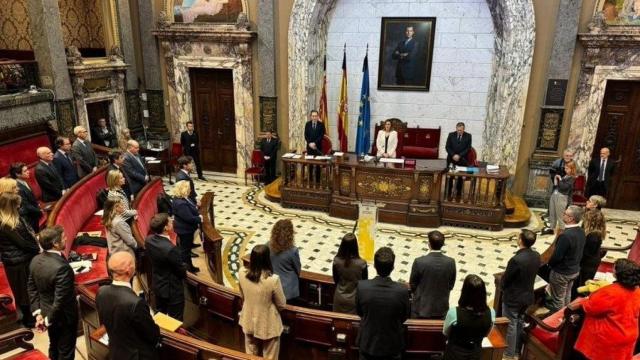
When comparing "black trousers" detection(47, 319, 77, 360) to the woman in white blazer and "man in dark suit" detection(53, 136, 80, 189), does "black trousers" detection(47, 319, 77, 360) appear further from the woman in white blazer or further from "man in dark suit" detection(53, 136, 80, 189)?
the woman in white blazer

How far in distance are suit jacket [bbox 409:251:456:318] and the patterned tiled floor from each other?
1.99 m

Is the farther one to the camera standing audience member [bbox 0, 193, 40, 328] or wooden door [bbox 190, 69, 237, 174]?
wooden door [bbox 190, 69, 237, 174]

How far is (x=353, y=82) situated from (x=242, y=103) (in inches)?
103

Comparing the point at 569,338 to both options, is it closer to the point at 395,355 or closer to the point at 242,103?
the point at 395,355

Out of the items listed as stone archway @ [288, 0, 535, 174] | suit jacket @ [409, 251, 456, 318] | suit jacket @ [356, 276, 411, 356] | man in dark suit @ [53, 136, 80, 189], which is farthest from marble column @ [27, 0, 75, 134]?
suit jacket @ [356, 276, 411, 356]

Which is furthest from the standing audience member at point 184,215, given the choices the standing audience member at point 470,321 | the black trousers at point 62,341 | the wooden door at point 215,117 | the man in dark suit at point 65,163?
the wooden door at point 215,117

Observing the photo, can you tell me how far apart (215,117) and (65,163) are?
165 inches

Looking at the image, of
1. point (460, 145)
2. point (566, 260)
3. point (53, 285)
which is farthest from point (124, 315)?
point (460, 145)

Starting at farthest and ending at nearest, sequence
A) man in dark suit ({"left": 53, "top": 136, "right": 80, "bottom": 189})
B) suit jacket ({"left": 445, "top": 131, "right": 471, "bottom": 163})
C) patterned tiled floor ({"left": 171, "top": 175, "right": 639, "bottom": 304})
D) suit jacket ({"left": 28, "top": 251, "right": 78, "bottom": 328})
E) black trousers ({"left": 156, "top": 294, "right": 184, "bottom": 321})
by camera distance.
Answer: suit jacket ({"left": 445, "top": 131, "right": 471, "bottom": 163}) → man in dark suit ({"left": 53, "top": 136, "right": 80, "bottom": 189}) → patterned tiled floor ({"left": 171, "top": 175, "right": 639, "bottom": 304}) → black trousers ({"left": 156, "top": 294, "right": 184, "bottom": 321}) → suit jacket ({"left": 28, "top": 251, "right": 78, "bottom": 328})

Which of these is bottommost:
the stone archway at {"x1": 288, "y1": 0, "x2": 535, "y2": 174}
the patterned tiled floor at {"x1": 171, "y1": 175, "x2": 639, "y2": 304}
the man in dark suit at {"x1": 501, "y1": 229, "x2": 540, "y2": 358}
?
the patterned tiled floor at {"x1": 171, "y1": 175, "x2": 639, "y2": 304}

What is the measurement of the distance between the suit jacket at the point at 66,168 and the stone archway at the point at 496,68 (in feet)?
14.8

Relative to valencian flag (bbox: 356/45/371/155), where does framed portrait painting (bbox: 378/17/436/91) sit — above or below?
above

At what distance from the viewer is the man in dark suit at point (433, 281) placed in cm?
378

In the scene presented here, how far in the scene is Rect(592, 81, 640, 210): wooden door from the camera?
27.9 ft
